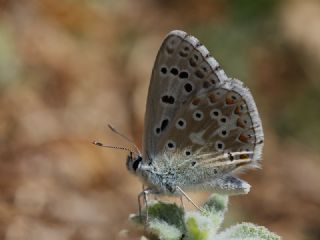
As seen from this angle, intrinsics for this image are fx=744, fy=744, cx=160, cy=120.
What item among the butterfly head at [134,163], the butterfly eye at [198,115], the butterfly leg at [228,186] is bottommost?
the butterfly leg at [228,186]

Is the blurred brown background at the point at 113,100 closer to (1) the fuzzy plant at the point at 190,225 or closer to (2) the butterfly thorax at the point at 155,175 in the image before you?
(2) the butterfly thorax at the point at 155,175

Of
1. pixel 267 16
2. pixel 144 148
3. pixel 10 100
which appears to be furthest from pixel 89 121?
pixel 144 148

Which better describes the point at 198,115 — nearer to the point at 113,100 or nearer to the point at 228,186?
the point at 228,186

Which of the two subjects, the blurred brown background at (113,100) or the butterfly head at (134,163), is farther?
the blurred brown background at (113,100)

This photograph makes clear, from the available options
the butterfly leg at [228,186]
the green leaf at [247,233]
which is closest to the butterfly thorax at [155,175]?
the butterfly leg at [228,186]

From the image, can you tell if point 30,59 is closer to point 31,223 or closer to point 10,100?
point 10,100

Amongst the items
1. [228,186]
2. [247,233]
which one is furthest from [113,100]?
[247,233]

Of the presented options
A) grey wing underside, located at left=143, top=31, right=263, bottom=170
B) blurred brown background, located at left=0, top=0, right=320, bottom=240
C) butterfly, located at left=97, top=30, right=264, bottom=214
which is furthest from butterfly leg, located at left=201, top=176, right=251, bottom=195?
blurred brown background, located at left=0, top=0, right=320, bottom=240
